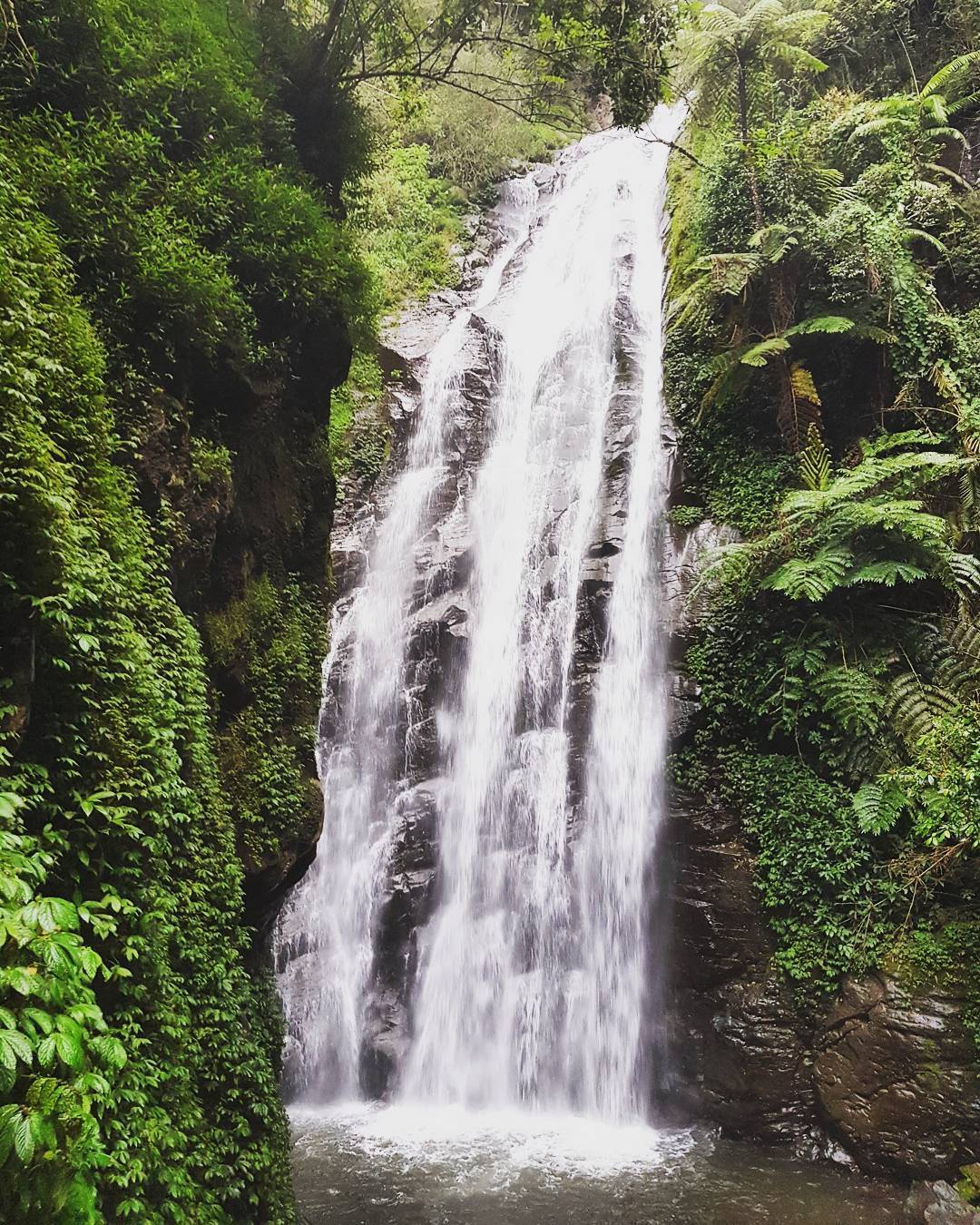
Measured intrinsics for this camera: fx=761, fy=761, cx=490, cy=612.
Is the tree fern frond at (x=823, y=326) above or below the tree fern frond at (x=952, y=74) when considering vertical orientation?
below

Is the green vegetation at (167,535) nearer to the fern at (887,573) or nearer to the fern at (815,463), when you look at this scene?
the fern at (815,463)

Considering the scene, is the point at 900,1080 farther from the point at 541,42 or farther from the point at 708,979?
the point at 541,42

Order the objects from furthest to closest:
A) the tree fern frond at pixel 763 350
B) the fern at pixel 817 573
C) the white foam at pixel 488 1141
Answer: the tree fern frond at pixel 763 350
the fern at pixel 817 573
the white foam at pixel 488 1141

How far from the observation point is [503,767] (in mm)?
10352

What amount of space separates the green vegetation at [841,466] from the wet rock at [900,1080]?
0.35 meters

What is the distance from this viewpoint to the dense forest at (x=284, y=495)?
3338mm

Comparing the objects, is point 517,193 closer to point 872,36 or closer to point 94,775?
point 872,36

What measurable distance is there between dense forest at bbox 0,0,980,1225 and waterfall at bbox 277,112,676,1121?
3.53ft

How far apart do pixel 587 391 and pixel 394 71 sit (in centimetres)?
740

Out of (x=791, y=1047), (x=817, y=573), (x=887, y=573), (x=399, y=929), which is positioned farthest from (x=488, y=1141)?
(x=887, y=573)

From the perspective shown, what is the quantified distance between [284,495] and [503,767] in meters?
5.01

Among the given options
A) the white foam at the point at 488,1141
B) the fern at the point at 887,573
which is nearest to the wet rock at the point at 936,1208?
the white foam at the point at 488,1141

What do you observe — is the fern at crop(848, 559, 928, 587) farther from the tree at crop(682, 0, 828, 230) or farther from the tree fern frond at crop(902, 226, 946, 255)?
the tree at crop(682, 0, 828, 230)

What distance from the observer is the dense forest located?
3.34 m
